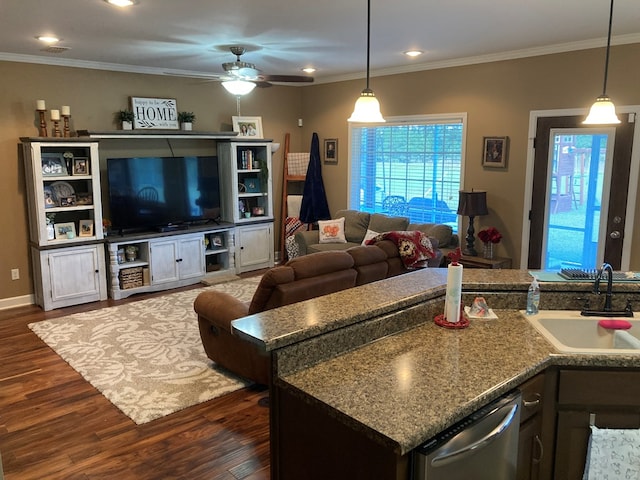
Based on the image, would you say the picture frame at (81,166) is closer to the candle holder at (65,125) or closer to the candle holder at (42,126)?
the candle holder at (65,125)

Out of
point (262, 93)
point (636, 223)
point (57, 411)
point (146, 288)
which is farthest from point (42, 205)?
point (636, 223)

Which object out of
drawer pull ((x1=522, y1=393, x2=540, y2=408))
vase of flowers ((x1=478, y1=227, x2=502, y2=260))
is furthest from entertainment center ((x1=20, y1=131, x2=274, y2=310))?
drawer pull ((x1=522, y1=393, x2=540, y2=408))

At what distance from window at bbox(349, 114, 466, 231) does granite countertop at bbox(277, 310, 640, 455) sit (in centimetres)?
420

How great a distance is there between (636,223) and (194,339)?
13.7 ft

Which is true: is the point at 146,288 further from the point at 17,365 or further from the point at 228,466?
the point at 228,466

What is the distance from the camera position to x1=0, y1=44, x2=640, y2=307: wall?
5.11 metres

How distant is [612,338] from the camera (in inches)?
97.5

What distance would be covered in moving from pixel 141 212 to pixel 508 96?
436 centimetres

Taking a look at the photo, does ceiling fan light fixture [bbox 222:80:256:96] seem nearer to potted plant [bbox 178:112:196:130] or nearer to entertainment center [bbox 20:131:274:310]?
entertainment center [bbox 20:131:274:310]

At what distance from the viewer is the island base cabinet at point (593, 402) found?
2.12 meters

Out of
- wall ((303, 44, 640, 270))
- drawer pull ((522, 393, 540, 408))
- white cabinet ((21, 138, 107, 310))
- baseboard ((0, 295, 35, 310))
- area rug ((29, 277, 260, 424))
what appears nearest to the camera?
drawer pull ((522, 393, 540, 408))

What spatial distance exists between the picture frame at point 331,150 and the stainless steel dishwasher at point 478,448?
605 cm

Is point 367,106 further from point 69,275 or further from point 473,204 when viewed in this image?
point 69,275

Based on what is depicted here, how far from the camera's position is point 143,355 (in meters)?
4.46
